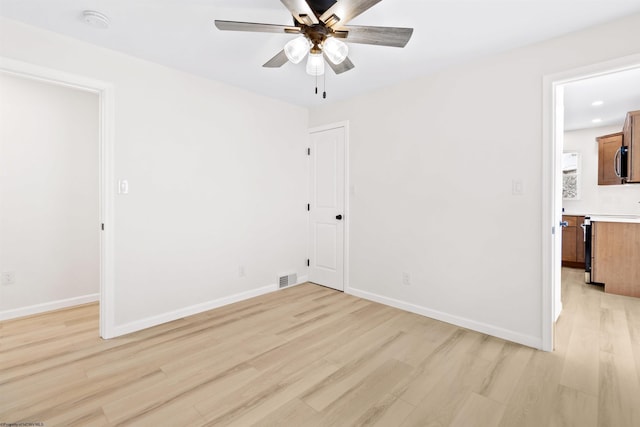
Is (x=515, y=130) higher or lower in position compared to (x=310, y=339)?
higher

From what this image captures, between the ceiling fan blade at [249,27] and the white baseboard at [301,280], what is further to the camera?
the white baseboard at [301,280]

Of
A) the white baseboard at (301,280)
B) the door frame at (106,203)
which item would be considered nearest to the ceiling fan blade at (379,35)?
the door frame at (106,203)

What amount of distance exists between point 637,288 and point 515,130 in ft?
9.97

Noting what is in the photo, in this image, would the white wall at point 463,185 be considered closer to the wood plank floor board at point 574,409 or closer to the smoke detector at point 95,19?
the wood plank floor board at point 574,409

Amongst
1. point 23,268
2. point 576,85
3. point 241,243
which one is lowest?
point 23,268

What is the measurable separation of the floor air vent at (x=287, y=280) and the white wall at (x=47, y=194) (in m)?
2.22

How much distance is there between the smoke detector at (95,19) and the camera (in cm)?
206

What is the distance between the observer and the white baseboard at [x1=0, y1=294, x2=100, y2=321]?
9.85 ft

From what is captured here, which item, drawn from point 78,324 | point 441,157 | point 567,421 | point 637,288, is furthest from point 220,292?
point 637,288

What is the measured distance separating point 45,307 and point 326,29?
396cm

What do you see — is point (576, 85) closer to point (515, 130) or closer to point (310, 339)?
point (515, 130)

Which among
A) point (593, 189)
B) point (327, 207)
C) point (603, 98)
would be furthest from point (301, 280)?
point (593, 189)

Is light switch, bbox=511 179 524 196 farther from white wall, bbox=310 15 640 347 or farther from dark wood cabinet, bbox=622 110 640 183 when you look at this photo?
dark wood cabinet, bbox=622 110 640 183

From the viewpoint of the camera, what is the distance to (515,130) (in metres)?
2.55
